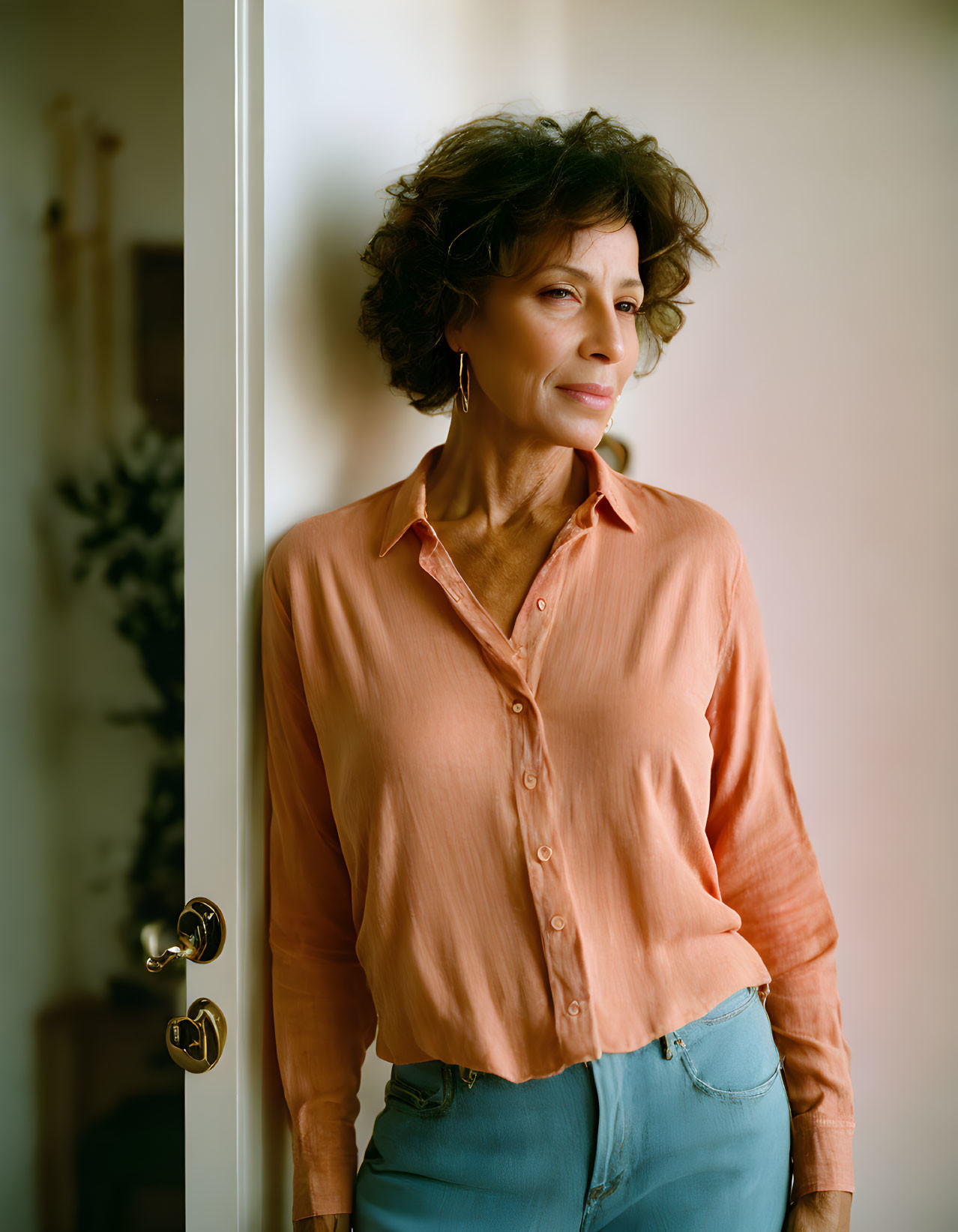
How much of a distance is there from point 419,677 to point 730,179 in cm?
92

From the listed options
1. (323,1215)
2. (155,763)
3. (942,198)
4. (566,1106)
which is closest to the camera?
(566,1106)

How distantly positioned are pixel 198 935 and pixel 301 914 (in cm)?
12

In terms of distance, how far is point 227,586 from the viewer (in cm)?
112

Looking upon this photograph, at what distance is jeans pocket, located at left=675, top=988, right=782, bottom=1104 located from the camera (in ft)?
3.30

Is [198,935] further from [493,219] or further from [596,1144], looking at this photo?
[493,219]

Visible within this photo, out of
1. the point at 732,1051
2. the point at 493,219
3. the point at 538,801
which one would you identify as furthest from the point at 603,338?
the point at 732,1051

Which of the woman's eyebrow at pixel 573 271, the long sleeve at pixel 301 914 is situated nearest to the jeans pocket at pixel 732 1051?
the long sleeve at pixel 301 914

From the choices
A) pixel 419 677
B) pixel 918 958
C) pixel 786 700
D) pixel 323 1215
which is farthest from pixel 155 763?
pixel 918 958

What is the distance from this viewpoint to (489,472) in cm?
116

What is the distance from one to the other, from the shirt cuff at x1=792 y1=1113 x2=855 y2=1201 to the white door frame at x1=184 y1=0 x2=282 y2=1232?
607 millimetres

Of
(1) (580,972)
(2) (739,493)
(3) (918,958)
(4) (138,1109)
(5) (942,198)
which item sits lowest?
(4) (138,1109)

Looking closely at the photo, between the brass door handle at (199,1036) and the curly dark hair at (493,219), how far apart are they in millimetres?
791

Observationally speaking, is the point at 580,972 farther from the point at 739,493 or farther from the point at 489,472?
the point at 739,493

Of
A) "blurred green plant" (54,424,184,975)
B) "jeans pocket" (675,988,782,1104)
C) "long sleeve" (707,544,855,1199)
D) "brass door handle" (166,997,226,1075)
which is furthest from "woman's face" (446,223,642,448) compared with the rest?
"brass door handle" (166,997,226,1075)
